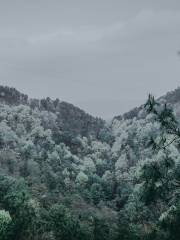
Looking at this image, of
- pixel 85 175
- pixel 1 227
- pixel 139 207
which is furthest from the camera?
pixel 85 175

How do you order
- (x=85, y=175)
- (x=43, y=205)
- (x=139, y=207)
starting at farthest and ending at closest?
(x=85, y=175)
(x=139, y=207)
(x=43, y=205)

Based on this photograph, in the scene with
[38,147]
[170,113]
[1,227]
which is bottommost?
[1,227]

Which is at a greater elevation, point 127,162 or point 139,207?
point 127,162

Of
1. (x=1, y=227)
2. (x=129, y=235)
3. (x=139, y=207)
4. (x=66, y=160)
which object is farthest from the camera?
(x=66, y=160)

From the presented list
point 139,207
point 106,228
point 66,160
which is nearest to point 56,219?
point 106,228

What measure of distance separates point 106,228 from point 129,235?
682 cm

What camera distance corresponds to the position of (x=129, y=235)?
9356 centimetres

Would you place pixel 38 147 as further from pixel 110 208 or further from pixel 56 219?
pixel 56 219

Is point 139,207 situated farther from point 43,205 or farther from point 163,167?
point 163,167

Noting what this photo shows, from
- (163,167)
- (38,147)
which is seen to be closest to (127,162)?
(38,147)

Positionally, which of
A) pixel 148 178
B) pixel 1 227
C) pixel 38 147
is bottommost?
pixel 1 227

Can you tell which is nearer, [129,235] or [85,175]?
[129,235]

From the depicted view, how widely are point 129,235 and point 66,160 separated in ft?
333

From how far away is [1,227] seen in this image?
83.9 meters
